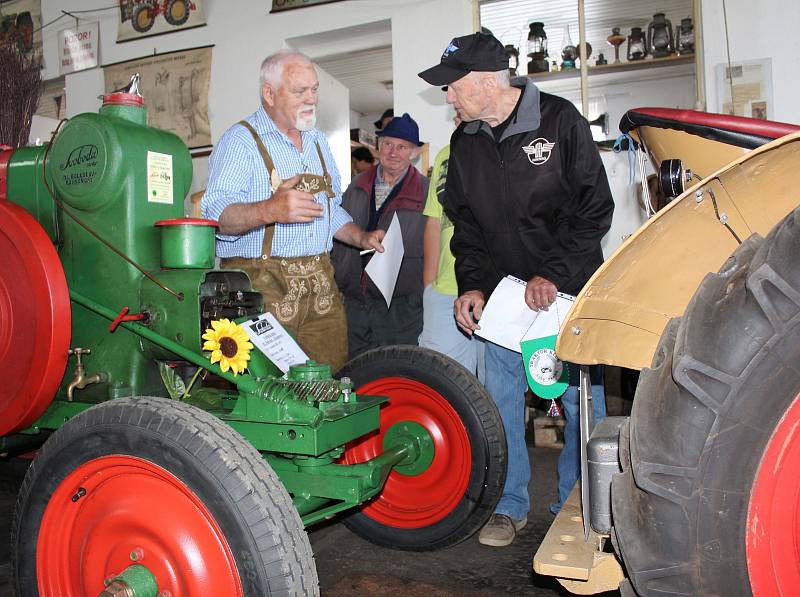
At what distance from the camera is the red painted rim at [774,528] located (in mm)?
971

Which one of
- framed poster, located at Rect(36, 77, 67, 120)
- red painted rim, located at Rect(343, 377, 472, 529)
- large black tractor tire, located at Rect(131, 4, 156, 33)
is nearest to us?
red painted rim, located at Rect(343, 377, 472, 529)

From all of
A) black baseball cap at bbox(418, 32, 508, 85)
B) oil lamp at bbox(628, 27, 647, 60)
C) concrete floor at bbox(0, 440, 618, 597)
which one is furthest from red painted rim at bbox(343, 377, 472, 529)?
oil lamp at bbox(628, 27, 647, 60)

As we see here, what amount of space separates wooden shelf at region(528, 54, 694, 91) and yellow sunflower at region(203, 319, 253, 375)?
4.11 m

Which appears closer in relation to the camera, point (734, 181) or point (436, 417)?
point (734, 181)

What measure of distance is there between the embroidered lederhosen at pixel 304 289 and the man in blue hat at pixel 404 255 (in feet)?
3.07

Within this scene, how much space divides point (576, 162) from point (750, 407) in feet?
5.32

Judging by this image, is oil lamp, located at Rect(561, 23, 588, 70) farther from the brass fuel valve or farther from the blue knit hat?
the brass fuel valve

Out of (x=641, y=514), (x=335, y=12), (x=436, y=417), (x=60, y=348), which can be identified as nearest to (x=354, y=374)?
(x=436, y=417)

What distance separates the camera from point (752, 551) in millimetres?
983

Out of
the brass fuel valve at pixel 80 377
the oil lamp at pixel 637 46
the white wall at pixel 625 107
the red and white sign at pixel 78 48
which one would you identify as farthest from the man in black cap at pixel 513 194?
the red and white sign at pixel 78 48

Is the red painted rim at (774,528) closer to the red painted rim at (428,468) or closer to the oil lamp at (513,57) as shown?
the red painted rim at (428,468)

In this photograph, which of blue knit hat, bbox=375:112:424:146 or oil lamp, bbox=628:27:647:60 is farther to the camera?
oil lamp, bbox=628:27:647:60

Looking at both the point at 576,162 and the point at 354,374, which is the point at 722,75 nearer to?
the point at 576,162

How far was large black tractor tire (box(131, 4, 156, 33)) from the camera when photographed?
6.38m
